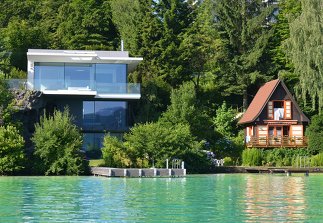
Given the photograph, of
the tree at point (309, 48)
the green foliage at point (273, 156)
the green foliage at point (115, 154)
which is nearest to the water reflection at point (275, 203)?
the green foliage at point (115, 154)

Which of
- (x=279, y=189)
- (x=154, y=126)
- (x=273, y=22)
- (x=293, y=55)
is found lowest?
(x=279, y=189)

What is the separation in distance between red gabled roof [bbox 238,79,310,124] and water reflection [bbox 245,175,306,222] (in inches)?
854

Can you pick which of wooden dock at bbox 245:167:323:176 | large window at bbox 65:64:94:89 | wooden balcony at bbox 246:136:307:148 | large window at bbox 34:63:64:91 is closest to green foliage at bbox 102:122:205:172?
wooden dock at bbox 245:167:323:176

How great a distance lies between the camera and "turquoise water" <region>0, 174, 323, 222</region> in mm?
16562

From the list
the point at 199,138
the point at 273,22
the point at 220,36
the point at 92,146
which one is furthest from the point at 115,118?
the point at 273,22

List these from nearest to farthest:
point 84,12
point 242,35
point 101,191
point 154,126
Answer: point 101,191 < point 154,126 < point 242,35 < point 84,12

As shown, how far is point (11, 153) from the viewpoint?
36844 mm

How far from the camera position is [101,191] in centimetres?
2473

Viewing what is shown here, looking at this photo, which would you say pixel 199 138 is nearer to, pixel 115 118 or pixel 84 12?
pixel 115 118

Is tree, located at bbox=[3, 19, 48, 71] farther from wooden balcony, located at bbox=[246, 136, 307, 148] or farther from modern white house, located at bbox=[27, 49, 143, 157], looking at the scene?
wooden balcony, located at bbox=[246, 136, 307, 148]

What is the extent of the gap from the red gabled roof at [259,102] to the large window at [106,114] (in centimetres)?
927

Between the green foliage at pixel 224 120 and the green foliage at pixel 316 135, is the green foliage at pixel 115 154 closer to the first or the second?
the green foliage at pixel 224 120

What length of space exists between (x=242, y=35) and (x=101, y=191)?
3061 centimetres

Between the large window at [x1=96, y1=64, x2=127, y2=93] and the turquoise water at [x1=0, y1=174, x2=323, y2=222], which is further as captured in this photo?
the large window at [x1=96, y1=64, x2=127, y2=93]
